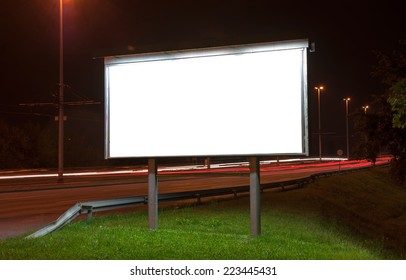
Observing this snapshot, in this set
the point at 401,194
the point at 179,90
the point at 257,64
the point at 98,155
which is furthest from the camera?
the point at 98,155

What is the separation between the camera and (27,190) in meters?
26.3

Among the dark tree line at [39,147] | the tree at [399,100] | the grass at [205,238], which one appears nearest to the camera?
the grass at [205,238]

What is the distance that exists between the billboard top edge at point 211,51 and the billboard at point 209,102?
18 mm

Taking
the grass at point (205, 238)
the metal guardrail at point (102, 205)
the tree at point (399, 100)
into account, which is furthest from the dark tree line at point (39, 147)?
the tree at point (399, 100)

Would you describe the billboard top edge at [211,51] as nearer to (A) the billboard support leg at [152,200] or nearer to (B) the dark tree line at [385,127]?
(A) the billboard support leg at [152,200]

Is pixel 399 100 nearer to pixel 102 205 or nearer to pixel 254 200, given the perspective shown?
pixel 254 200

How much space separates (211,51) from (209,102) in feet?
3.13

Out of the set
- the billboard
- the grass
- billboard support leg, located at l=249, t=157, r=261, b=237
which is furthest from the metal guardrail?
billboard support leg, located at l=249, t=157, r=261, b=237

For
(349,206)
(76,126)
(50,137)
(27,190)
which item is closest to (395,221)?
(349,206)

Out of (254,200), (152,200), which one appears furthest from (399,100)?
(152,200)

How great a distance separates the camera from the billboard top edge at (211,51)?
31.0 ft

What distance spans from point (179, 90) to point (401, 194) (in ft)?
113

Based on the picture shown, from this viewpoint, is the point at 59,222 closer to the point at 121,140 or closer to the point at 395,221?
the point at 121,140

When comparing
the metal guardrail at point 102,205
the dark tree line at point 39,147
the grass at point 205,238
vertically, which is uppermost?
the dark tree line at point 39,147
